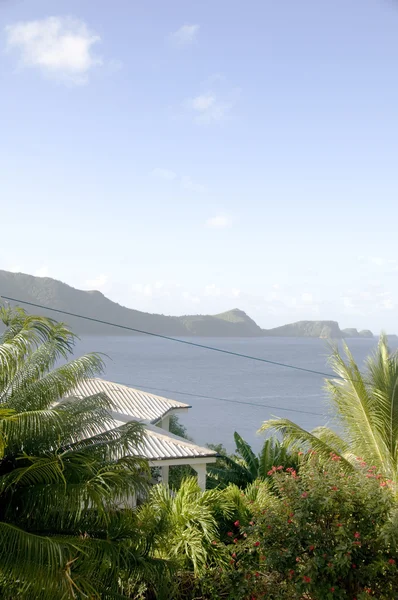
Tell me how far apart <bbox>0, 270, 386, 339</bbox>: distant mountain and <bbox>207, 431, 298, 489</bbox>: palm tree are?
4226 centimetres

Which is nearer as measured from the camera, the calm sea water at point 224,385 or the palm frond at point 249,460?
the palm frond at point 249,460

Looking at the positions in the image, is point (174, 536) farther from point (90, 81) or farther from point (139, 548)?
point (90, 81)

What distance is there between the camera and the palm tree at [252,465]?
13.9 m

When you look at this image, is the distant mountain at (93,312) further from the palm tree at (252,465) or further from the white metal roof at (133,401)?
the palm tree at (252,465)

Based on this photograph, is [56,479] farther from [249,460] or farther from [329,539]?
[249,460]

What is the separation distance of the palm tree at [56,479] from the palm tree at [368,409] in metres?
5.93

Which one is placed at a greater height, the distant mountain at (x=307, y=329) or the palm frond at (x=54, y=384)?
the distant mountain at (x=307, y=329)

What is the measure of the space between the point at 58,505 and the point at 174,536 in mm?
3304

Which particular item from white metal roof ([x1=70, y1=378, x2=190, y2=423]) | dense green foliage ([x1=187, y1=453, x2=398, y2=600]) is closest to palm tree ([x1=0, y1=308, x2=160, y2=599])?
dense green foliage ([x1=187, y1=453, x2=398, y2=600])

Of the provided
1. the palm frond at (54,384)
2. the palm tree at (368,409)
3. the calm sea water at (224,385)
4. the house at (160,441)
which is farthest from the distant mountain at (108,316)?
the palm frond at (54,384)

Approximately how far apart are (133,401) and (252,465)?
18.7 feet

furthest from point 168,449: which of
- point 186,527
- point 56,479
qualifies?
point 56,479

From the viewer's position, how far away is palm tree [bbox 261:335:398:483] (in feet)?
38.8

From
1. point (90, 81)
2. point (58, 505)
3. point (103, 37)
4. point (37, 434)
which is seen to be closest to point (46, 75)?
point (90, 81)
